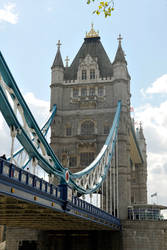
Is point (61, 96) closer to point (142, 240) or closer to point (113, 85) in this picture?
point (113, 85)

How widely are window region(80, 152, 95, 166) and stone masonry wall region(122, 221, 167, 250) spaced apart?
1079 centimetres

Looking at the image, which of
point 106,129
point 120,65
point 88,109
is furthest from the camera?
point 120,65

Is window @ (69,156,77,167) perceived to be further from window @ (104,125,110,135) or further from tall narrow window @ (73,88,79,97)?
tall narrow window @ (73,88,79,97)

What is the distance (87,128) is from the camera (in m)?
50.1

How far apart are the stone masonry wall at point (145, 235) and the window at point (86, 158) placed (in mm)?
10788

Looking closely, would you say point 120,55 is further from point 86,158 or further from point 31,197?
point 31,197

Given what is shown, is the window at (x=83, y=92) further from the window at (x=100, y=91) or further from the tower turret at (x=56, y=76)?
the tower turret at (x=56, y=76)

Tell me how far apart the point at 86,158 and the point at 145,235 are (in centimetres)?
1325

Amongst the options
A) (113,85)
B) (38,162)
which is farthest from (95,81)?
(38,162)

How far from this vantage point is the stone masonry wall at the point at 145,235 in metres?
38.9

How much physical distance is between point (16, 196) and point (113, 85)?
38.6 m

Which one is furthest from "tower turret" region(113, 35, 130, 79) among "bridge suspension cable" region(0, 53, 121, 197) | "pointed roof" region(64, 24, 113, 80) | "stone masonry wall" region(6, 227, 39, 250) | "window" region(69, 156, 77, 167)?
"bridge suspension cable" region(0, 53, 121, 197)

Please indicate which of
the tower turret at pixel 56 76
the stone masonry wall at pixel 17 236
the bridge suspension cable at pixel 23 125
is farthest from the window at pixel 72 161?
the bridge suspension cable at pixel 23 125

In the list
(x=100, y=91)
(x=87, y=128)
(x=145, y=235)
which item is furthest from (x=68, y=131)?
(x=145, y=235)
